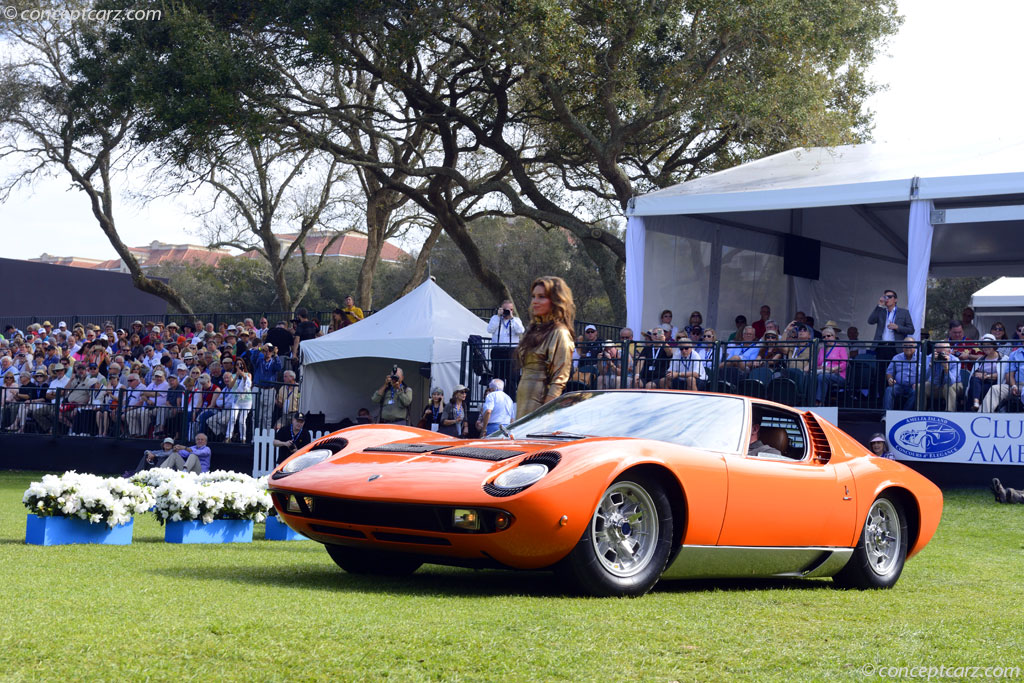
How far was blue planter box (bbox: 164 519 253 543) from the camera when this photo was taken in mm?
9242

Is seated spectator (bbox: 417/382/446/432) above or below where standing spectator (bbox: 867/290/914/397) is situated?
below

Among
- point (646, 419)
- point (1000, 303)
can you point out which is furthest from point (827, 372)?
point (1000, 303)

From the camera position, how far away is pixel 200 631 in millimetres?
4328

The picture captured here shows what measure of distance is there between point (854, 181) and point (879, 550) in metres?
10.5

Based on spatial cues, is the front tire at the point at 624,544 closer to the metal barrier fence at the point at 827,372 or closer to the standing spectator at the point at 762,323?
the metal barrier fence at the point at 827,372

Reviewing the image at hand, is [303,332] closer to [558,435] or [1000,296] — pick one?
[558,435]

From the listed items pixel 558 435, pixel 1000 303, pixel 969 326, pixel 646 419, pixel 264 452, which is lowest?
pixel 264 452

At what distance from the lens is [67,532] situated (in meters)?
8.81

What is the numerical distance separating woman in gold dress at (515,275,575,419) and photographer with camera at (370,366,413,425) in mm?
10216

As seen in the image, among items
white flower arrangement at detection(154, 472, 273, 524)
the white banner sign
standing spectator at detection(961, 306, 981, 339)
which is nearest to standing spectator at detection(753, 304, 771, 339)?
standing spectator at detection(961, 306, 981, 339)

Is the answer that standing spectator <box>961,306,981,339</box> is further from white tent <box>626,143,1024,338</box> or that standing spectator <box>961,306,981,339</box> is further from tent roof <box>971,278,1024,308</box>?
tent roof <box>971,278,1024,308</box>

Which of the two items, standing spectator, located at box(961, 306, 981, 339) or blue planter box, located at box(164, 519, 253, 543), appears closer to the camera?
blue planter box, located at box(164, 519, 253, 543)

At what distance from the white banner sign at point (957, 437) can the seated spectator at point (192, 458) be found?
10.1 meters

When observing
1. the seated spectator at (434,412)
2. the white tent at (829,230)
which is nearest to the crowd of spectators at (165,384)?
the seated spectator at (434,412)
